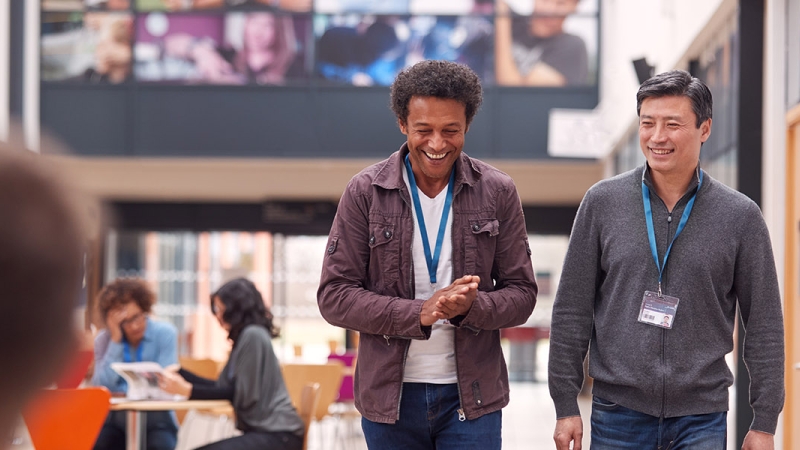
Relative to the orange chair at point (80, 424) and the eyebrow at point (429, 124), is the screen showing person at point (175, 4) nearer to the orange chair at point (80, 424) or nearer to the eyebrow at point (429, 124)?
the orange chair at point (80, 424)

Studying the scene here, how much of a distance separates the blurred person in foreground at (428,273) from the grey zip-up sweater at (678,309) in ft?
0.69

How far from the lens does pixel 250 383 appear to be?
5156mm

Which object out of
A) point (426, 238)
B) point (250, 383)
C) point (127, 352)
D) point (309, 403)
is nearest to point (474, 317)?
point (426, 238)

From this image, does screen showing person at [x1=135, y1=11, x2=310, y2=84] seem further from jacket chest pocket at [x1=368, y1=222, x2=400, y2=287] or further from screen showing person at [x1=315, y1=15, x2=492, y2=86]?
jacket chest pocket at [x1=368, y1=222, x2=400, y2=287]

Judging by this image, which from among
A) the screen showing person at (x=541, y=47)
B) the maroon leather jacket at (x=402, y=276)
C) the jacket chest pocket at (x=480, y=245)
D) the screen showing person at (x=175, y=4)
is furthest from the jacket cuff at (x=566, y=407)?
the screen showing person at (x=175, y=4)

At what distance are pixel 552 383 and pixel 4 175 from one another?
7.84 feet

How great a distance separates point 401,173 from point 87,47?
1126cm

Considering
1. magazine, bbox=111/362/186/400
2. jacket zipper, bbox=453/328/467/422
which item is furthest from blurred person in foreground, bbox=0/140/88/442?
magazine, bbox=111/362/186/400

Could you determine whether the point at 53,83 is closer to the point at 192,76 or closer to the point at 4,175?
the point at 192,76

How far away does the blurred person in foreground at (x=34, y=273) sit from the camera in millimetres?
650

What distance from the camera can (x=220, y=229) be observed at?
50.9ft

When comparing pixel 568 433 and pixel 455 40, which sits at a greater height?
pixel 455 40

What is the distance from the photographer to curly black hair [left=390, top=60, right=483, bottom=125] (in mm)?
2611

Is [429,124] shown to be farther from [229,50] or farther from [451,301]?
[229,50]
